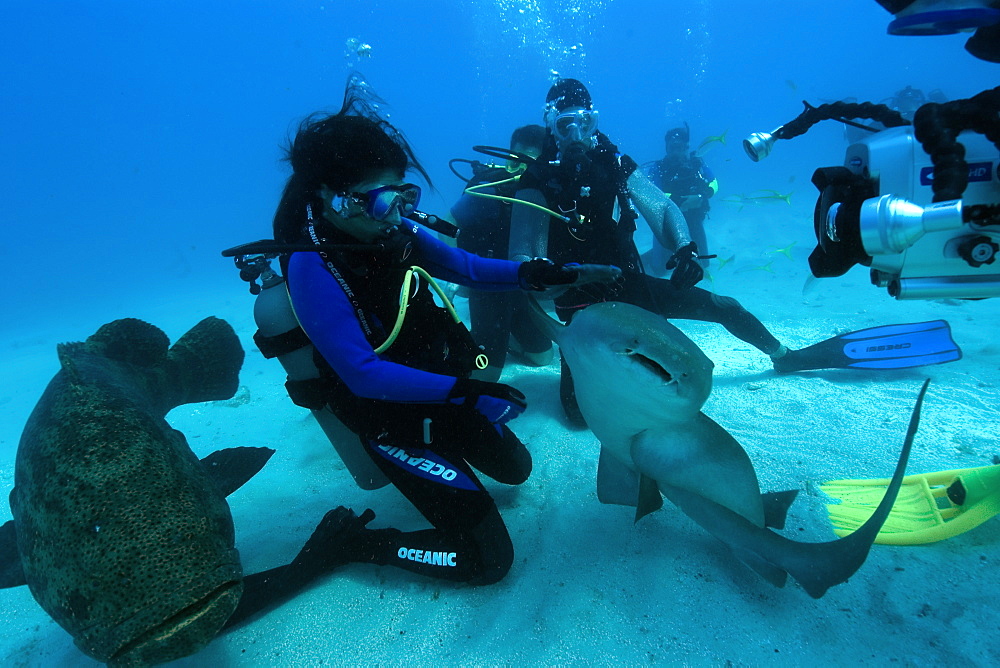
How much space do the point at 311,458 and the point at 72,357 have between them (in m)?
2.12

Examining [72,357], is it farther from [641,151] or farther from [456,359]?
[641,151]

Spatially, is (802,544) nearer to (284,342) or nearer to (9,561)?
(284,342)

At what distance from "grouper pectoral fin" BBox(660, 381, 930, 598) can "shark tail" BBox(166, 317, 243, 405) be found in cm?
401

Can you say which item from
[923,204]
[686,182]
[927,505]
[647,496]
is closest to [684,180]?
[686,182]

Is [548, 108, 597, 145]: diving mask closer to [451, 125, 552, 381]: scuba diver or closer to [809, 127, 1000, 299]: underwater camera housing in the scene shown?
[451, 125, 552, 381]: scuba diver

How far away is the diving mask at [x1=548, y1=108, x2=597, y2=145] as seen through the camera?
4.72 meters

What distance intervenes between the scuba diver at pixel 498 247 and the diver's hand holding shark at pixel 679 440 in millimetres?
2789

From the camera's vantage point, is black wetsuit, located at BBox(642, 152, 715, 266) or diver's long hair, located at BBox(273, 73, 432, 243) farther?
black wetsuit, located at BBox(642, 152, 715, 266)

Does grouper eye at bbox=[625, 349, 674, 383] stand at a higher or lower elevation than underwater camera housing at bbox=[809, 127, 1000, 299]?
lower

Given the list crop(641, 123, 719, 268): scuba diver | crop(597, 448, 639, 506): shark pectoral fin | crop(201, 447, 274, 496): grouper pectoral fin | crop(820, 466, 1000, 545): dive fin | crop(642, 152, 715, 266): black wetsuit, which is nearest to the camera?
crop(820, 466, 1000, 545): dive fin

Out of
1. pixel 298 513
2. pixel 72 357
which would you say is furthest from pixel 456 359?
pixel 72 357

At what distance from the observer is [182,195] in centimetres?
9006

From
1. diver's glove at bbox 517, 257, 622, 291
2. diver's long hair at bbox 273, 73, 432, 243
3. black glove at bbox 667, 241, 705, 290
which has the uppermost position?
diver's long hair at bbox 273, 73, 432, 243

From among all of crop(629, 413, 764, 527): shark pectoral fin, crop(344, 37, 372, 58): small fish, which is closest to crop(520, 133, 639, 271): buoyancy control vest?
crop(629, 413, 764, 527): shark pectoral fin
